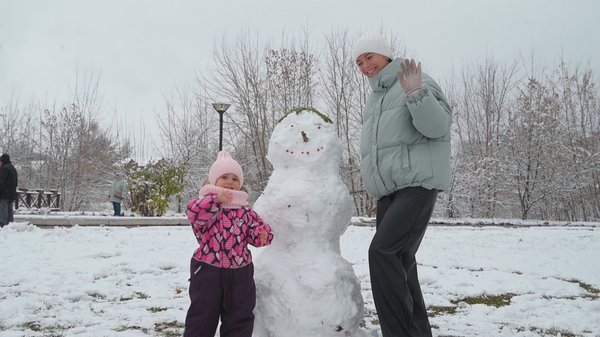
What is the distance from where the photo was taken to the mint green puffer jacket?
222 centimetres

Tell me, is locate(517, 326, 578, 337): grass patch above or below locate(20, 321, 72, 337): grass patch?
below

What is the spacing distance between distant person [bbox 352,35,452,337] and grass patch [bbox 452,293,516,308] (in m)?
2.08

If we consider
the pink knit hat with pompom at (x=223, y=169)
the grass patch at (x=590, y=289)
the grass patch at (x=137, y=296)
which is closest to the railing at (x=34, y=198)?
the grass patch at (x=137, y=296)

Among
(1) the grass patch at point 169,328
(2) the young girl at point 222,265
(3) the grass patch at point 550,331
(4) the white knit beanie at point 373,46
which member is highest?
(4) the white knit beanie at point 373,46

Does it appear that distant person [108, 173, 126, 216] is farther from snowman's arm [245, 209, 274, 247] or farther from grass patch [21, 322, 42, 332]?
snowman's arm [245, 209, 274, 247]

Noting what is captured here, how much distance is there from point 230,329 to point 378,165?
1275mm

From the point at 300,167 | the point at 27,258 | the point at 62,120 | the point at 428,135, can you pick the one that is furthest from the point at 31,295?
the point at 62,120

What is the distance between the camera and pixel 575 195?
20953 millimetres

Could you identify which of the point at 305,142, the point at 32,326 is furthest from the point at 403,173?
the point at 32,326

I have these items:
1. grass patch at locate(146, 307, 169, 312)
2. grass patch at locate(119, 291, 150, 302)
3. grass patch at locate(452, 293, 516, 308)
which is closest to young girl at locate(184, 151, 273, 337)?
grass patch at locate(146, 307, 169, 312)

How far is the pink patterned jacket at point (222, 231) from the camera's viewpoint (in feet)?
7.92

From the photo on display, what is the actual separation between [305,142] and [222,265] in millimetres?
965

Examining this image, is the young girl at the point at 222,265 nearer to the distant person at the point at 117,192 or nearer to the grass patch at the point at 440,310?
the grass patch at the point at 440,310

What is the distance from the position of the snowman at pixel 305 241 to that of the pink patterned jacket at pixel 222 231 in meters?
0.19
